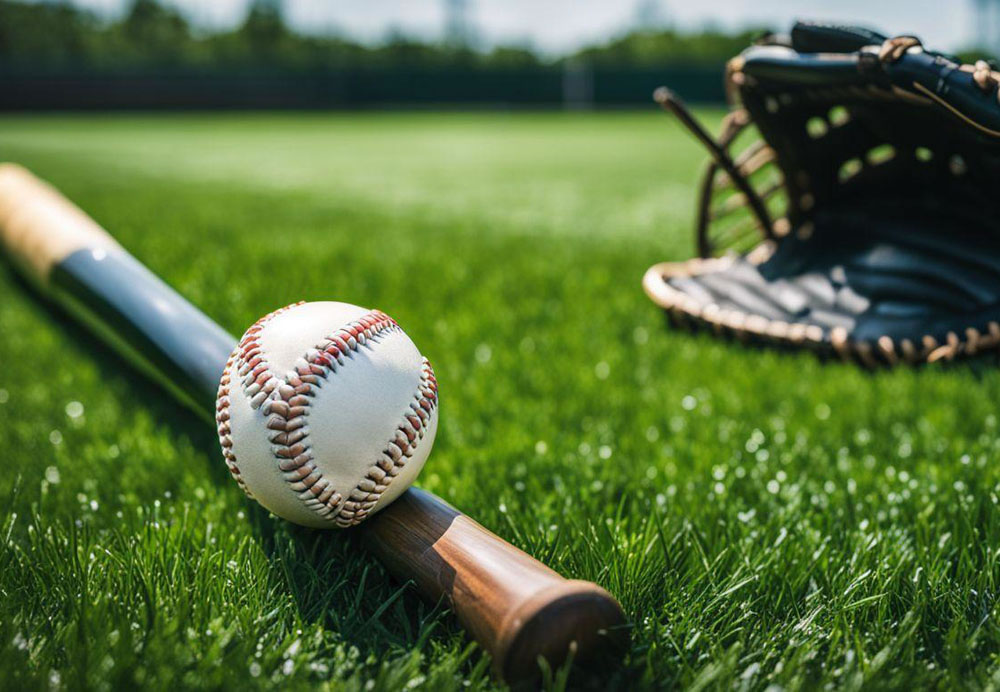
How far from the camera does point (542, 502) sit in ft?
5.81

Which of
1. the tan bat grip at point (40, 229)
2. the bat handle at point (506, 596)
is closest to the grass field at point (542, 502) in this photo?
the bat handle at point (506, 596)

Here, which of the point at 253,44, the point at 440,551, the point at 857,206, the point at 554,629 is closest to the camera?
the point at 554,629

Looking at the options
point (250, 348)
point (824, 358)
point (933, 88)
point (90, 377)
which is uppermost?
point (933, 88)

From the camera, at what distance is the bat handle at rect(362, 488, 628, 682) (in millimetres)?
1098

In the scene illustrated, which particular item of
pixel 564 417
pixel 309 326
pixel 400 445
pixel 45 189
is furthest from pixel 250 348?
pixel 45 189

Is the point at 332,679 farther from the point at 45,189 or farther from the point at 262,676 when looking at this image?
the point at 45,189

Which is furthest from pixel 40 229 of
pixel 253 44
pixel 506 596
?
pixel 253 44

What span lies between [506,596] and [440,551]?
0.19 m

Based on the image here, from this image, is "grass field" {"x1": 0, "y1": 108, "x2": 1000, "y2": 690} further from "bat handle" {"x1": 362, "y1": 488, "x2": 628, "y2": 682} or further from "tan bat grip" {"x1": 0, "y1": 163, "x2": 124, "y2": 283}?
"tan bat grip" {"x1": 0, "y1": 163, "x2": 124, "y2": 283}

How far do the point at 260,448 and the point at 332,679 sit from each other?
1.26ft

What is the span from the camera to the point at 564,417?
236 cm

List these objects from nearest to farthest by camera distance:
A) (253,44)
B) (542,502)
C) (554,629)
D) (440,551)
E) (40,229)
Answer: (554,629) < (440,551) < (542,502) < (40,229) < (253,44)

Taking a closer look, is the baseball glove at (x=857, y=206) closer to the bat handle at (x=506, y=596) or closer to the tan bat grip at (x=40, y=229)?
the bat handle at (x=506, y=596)

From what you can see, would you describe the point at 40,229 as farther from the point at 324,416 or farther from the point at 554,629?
the point at 554,629
